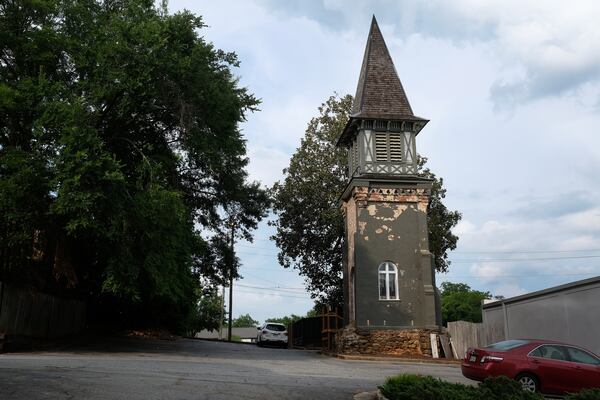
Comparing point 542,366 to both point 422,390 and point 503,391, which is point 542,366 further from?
point 422,390

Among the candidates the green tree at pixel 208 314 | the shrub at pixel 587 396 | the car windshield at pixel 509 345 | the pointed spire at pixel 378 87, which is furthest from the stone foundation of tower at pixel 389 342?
the green tree at pixel 208 314

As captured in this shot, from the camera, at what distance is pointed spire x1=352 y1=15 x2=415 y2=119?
29.8 meters

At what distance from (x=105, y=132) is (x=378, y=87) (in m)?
15.1

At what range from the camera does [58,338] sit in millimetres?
24109

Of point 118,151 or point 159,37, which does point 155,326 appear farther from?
point 159,37

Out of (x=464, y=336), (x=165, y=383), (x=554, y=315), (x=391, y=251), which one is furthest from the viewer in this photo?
(x=391, y=251)

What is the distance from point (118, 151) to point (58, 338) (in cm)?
838

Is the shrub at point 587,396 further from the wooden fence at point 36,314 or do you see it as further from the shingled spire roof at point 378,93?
the shingled spire roof at point 378,93

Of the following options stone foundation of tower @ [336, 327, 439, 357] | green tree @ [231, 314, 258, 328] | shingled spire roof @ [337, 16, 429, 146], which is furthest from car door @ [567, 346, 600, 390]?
green tree @ [231, 314, 258, 328]

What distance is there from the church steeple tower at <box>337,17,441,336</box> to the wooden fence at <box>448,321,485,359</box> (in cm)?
103

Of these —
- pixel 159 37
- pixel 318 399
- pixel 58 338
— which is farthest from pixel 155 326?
pixel 318 399

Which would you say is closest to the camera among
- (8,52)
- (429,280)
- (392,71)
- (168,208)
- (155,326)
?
(168,208)

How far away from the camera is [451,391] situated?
872 cm

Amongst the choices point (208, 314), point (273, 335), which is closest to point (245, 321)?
point (208, 314)
